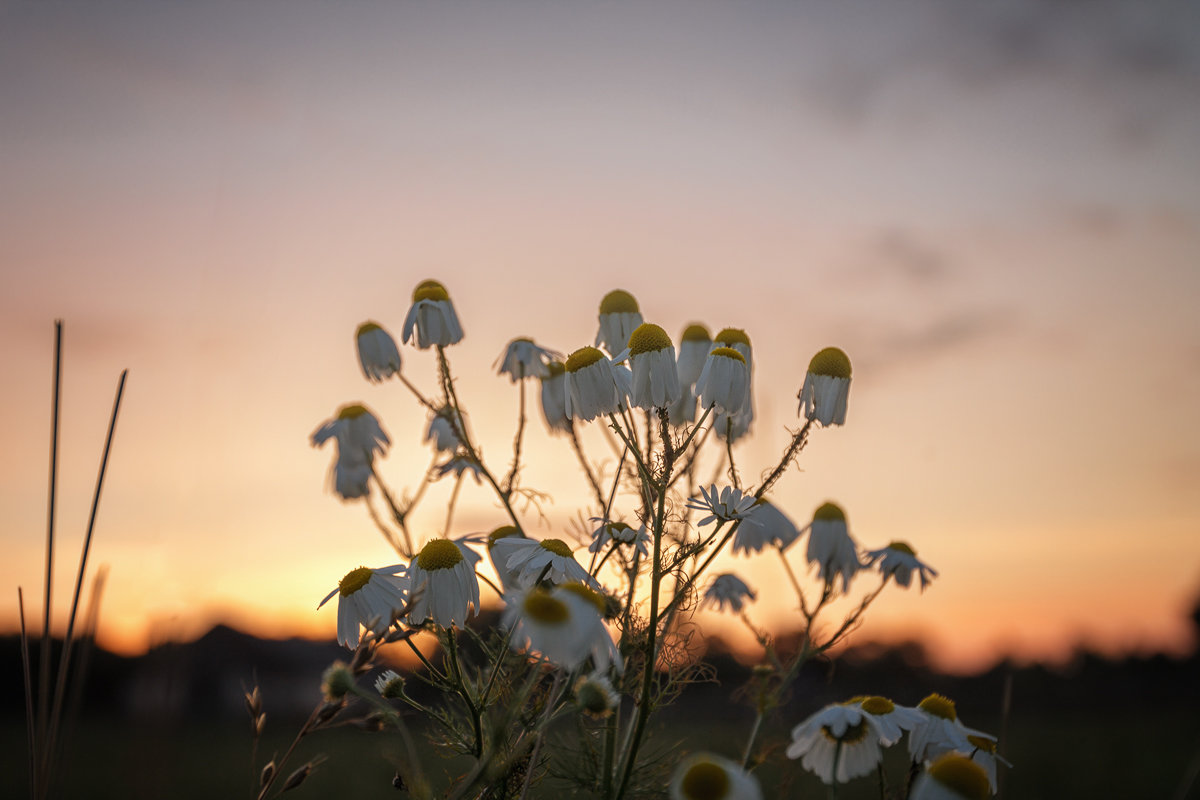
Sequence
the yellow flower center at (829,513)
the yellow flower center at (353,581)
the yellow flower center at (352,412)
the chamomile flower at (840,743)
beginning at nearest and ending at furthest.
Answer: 1. the yellow flower center at (353,581)
2. the chamomile flower at (840,743)
3. the yellow flower center at (829,513)
4. the yellow flower center at (352,412)

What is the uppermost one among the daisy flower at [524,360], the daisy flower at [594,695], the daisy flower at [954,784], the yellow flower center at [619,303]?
the yellow flower center at [619,303]

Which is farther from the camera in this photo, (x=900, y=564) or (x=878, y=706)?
(x=900, y=564)

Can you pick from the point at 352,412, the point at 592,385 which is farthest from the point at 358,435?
the point at 592,385

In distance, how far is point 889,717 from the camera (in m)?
2.02

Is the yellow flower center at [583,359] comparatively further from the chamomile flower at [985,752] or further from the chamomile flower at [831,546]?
the chamomile flower at [831,546]

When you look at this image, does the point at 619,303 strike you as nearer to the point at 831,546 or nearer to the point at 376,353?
the point at 376,353

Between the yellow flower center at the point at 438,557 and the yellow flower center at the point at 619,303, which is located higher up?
the yellow flower center at the point at 619,303

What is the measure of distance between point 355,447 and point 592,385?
6.14ft

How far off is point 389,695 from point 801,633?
143 cm

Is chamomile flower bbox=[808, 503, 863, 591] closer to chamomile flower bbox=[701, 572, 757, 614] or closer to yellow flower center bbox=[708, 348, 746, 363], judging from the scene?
chamomile flower bbox=[701, 572, 757, 614]

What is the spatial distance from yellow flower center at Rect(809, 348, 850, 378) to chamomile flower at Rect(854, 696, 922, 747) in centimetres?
85

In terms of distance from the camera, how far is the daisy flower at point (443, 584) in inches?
70.8

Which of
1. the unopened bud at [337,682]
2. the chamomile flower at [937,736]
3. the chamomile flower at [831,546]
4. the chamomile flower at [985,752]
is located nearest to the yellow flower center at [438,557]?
the unopened bud at [337,682]

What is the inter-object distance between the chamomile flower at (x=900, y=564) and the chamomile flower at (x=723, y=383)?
1473 millimetres
